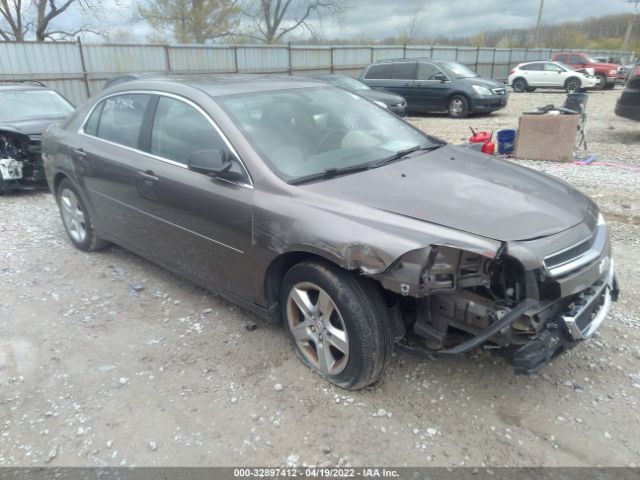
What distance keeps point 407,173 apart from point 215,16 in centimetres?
3138

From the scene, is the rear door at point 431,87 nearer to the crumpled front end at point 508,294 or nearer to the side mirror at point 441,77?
the side mirror at point 441,77

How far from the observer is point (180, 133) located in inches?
137

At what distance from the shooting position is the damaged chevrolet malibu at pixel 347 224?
2381 millimetres

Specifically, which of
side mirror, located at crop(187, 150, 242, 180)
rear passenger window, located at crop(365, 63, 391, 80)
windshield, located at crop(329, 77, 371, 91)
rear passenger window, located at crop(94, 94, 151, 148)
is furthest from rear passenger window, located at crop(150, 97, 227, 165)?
rear passenger window, located at crop(365, 63, 391, 80)

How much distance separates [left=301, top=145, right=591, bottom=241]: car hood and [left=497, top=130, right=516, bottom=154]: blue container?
18.5 feet

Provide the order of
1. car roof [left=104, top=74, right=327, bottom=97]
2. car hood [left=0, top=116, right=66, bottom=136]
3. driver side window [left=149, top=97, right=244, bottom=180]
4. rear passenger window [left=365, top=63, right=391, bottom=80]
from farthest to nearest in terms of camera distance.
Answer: rear passenger window [left=365, top=63, right=391, bottom=80] → car hood [left=0, top=116, right=66, bottom=136] → car roof [left=104, top=74, right=327, bottom=97] → driver side window [left=149, top=97, right=244, bottom=180]

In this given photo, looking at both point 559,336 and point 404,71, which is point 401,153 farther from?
point 404,71

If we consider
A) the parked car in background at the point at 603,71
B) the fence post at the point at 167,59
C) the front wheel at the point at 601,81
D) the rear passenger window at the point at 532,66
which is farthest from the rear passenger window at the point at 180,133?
the front wheel at the point at 601,81

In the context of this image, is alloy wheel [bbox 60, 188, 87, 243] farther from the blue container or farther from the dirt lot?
the blue container

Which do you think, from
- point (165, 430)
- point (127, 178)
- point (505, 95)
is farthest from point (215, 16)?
point (165, 430)

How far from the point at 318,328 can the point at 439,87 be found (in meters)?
13.4

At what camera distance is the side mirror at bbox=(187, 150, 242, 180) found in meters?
2.98

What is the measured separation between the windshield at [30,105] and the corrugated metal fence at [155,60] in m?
7.14

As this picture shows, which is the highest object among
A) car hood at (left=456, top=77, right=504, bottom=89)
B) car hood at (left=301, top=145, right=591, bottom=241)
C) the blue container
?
car hood at (left=301, top=145, right=591, bottom=241)
